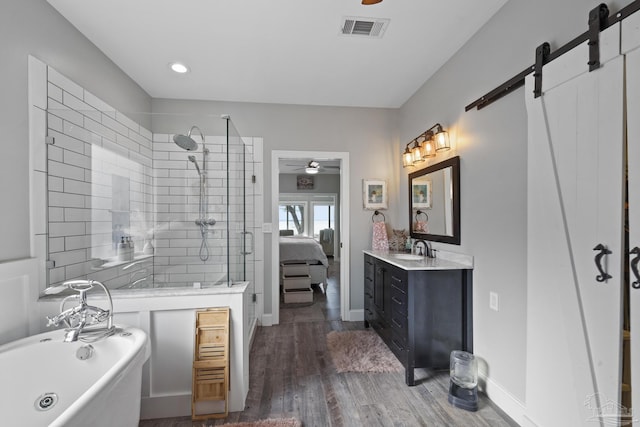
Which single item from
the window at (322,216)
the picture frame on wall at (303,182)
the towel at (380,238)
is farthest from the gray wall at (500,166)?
the window at (322,216)

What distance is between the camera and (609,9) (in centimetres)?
123

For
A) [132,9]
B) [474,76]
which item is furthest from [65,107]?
[474,76]

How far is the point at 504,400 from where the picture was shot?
1.85m

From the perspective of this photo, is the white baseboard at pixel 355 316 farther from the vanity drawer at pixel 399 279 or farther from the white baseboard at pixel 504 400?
the white baseboard at pixel 504 400

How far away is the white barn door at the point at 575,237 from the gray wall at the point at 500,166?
11cm

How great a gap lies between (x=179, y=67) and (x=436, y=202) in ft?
8.80

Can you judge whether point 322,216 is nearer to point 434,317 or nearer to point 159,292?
point 434,317

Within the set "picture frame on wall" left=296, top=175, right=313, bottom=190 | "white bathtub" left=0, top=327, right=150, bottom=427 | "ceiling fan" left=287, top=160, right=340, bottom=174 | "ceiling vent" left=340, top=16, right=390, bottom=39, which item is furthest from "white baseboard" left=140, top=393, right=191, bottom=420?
"picture frame on wall" left=296, top=175, right=313, bottom=190

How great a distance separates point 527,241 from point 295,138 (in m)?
2.58

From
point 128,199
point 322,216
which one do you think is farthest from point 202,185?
point 322,216

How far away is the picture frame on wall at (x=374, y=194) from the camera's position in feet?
11.6

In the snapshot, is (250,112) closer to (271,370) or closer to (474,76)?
(474,76)

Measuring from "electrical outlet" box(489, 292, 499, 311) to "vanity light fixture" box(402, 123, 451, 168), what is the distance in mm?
1234

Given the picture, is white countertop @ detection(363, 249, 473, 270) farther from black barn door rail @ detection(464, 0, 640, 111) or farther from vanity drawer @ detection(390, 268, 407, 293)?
black barn door rail @ detection(464, 0, 640, 111)
